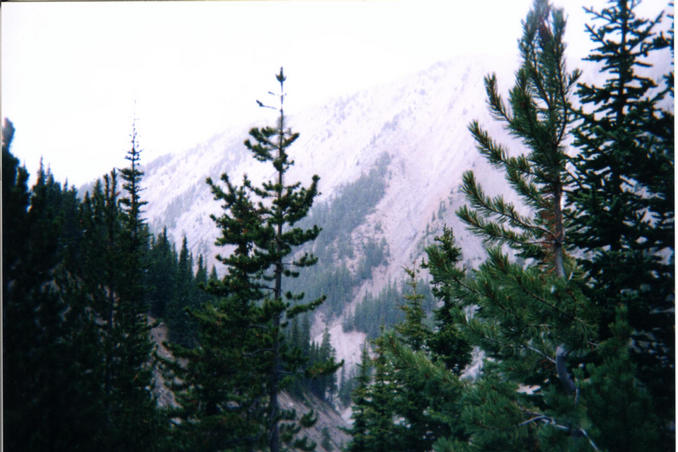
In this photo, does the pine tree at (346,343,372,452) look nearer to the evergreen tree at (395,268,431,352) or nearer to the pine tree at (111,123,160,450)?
the evergreen tree at (395,268,431,352)

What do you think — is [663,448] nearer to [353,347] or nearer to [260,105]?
[260,105]

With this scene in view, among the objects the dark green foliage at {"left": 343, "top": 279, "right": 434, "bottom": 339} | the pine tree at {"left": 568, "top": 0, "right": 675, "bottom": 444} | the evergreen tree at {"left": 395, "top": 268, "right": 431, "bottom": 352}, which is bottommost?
the dark green foliage at {"left": 343, "top": 279, "right": 434, "bottom": 339}

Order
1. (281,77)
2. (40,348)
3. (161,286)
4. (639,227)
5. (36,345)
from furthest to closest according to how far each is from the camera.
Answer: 1. (161,286)
2. (281,77)
3. (36,345)
4. (40,348)
5. (639,227)

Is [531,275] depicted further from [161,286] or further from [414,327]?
[161,286]

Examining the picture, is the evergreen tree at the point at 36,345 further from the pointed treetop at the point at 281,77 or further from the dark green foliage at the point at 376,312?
the dark green foliage at the point at 376,312

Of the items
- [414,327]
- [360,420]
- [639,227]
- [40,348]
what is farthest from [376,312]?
[639,227]

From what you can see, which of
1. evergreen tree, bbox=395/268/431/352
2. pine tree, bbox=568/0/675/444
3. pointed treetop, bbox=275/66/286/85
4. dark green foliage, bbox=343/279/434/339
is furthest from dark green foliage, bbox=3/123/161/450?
dark green foliage, bbox=343/279/434/339

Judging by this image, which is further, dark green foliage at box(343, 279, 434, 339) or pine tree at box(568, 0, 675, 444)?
dark green foliage at box(343, 279, 434, 339)

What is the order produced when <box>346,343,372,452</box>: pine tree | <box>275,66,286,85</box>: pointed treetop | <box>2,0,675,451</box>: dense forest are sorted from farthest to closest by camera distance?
<box>346,343,372,452</box>: pine tree, <box>275,66,286,85</box>: pointed treetop, <box>2,0,675,451</box>: dense forest

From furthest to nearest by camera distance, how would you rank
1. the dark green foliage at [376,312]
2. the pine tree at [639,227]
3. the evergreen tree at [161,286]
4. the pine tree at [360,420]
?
the dark green foliage at [376,312] → the evergreen tree at [161,286] → the pine tree at [360,420] → the pine tree at [639,227]

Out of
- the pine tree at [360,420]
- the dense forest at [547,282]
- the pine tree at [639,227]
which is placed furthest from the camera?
the pine tree at [360,420]

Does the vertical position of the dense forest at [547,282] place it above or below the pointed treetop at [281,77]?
below

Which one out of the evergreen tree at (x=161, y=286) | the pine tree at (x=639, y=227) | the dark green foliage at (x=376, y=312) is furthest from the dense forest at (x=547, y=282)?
the dark green foliage at (x=376, y=312)

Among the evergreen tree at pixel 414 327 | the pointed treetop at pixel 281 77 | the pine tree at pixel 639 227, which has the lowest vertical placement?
the evergreen tree at pixel 414 327
